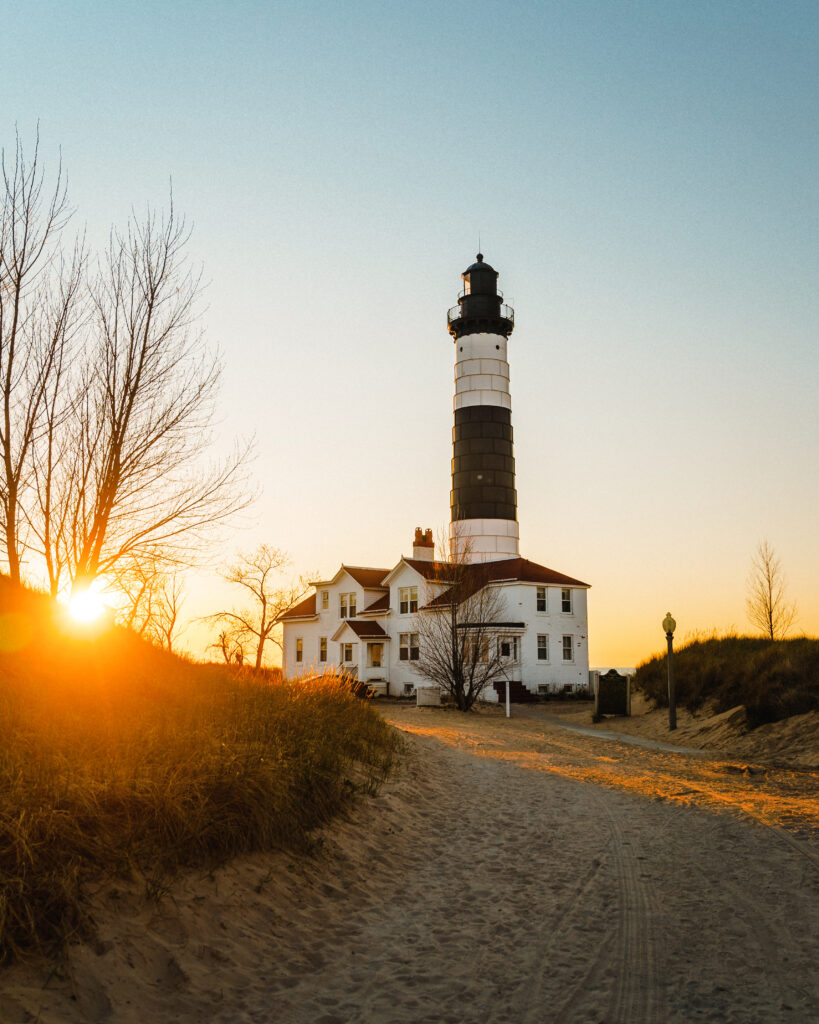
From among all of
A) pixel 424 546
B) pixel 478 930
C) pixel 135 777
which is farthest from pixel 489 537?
pixel 135 777

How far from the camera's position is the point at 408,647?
40.4 metres

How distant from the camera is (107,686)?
1046 centimetres

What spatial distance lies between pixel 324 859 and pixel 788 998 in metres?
3.80

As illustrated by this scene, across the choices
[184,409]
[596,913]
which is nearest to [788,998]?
[596,913]

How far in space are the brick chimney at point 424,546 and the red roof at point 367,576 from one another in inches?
104

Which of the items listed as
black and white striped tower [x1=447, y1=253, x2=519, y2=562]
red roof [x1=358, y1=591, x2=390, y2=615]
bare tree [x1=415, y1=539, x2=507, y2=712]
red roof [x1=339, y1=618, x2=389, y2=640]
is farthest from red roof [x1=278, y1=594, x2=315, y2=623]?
bare tree [x1=415, y1=539, x2=507, y2=712]

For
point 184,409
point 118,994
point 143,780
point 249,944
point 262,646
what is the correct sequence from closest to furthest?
1. point 118,994
2. point 249,944
3. point 143,780
4. point 184,409
5. point 262,646

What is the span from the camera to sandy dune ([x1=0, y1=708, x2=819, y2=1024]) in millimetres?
4637

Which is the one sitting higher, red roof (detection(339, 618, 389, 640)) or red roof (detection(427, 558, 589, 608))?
red roof (detection(427, 558, 589, 608))

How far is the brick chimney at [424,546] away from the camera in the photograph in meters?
44.2

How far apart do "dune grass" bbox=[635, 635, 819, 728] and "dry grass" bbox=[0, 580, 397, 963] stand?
10647mm

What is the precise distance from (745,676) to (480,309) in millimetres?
30890

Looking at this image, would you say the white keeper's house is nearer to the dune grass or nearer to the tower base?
the tower base

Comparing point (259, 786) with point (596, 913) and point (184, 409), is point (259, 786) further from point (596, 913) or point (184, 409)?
point (184, 409)
